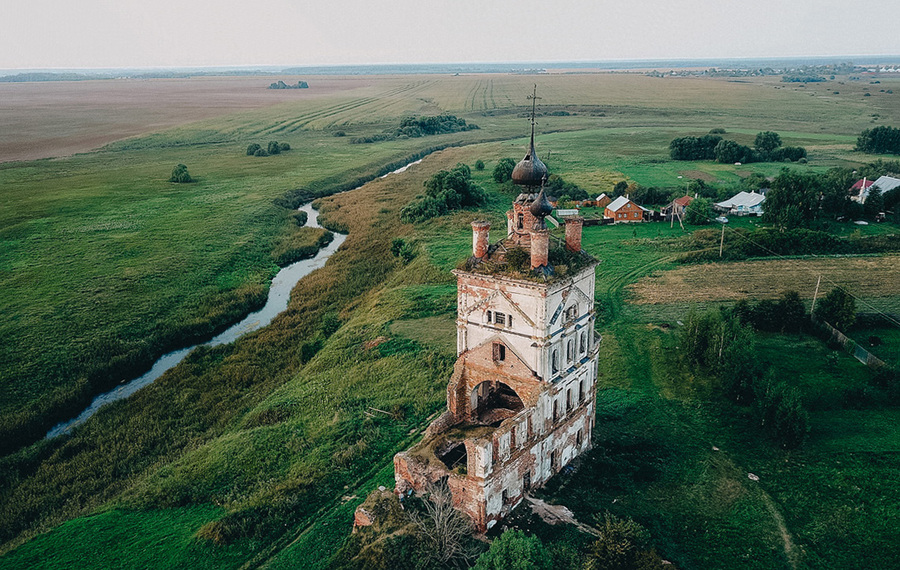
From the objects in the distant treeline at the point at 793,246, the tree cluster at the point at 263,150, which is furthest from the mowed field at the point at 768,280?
the tree cluster at the point at 263,150

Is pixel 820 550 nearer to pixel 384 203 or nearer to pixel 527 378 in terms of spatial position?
pixel 527 378

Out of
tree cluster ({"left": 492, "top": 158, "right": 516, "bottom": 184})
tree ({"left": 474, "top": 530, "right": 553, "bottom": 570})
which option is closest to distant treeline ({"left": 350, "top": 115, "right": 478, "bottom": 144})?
tree cluster ({"left": 492, "top": 158, "right": 516, "bottom": 184})

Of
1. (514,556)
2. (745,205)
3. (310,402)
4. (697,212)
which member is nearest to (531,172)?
(514,556)

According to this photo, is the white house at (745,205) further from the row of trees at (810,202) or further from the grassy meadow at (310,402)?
the grassy meadow at (310,402)

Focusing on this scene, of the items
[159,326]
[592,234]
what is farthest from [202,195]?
[592,234]

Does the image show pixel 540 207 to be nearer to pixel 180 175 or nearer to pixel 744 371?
pixel 744 371

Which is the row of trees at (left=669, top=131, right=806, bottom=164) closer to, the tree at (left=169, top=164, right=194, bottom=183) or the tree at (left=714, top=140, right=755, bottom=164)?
the tree at (left=714, top=140, right=755, bottom=164)
